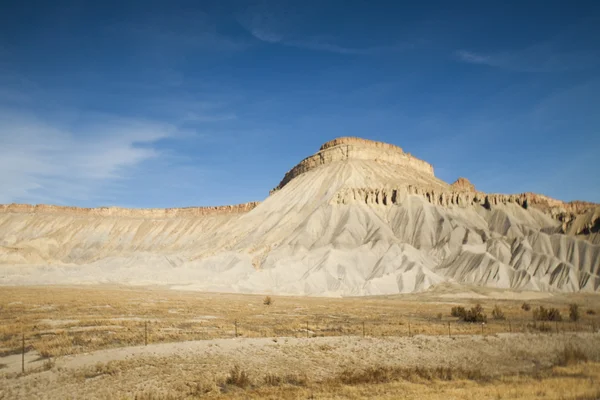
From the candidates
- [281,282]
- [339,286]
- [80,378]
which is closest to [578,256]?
[339,286]

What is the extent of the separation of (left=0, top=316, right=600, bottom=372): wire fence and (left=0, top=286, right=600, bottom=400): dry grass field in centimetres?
6

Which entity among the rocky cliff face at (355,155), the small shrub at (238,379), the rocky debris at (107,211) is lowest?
the small shrub at (238,379)

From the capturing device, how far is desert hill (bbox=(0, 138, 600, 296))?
66875 mm

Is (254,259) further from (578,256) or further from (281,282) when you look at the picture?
(578,256)

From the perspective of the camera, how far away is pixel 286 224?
88000mm

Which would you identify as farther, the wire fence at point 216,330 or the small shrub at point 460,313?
the small shrub at point 460,313

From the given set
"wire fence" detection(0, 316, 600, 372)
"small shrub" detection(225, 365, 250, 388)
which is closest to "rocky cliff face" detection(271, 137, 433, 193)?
"wire fence" detection(0, 316, 600, 372)

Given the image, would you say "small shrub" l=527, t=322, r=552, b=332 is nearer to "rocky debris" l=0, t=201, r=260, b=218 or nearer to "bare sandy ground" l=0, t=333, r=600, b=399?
"bare sandy ground" l=0, t=333, r=600, b=399

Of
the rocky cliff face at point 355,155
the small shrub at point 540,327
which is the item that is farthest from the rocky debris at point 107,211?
the small shrub at point 540,327

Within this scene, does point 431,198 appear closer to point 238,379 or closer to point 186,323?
point 186,323

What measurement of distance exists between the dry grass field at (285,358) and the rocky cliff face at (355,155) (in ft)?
260

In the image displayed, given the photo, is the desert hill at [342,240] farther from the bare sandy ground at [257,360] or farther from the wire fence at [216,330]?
the bare sandy ground at [257,360]

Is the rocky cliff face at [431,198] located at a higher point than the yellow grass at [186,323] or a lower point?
higher

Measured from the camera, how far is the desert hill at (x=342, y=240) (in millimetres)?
66875
